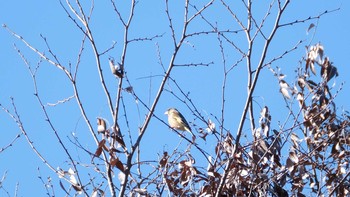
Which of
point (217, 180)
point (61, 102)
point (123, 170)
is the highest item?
point (61, 102)

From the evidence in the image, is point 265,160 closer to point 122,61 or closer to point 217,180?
point 217,180

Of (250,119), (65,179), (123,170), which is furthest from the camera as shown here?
→ (250,119)

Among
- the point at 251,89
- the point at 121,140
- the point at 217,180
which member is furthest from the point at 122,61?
the point at 217,180

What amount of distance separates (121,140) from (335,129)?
2190 mm

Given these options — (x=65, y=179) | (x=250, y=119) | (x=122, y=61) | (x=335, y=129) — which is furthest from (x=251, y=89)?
(x=335, y=129)

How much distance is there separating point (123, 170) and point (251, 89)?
2.60 feet

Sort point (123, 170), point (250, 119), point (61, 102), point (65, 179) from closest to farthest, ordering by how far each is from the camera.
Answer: point (123, 170)
point (65, 179)
point (61, 102)
point (250, 119)

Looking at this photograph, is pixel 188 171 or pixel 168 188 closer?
pixel 168 188

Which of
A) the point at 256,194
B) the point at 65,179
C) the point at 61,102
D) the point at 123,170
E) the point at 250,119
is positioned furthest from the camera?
the point at 250,119

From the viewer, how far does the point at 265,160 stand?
17.3ft

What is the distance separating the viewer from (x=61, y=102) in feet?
15.5

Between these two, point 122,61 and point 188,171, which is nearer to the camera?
point 122,61

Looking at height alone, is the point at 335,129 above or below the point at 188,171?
above

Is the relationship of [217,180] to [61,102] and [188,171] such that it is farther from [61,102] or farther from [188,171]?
[61,102]
